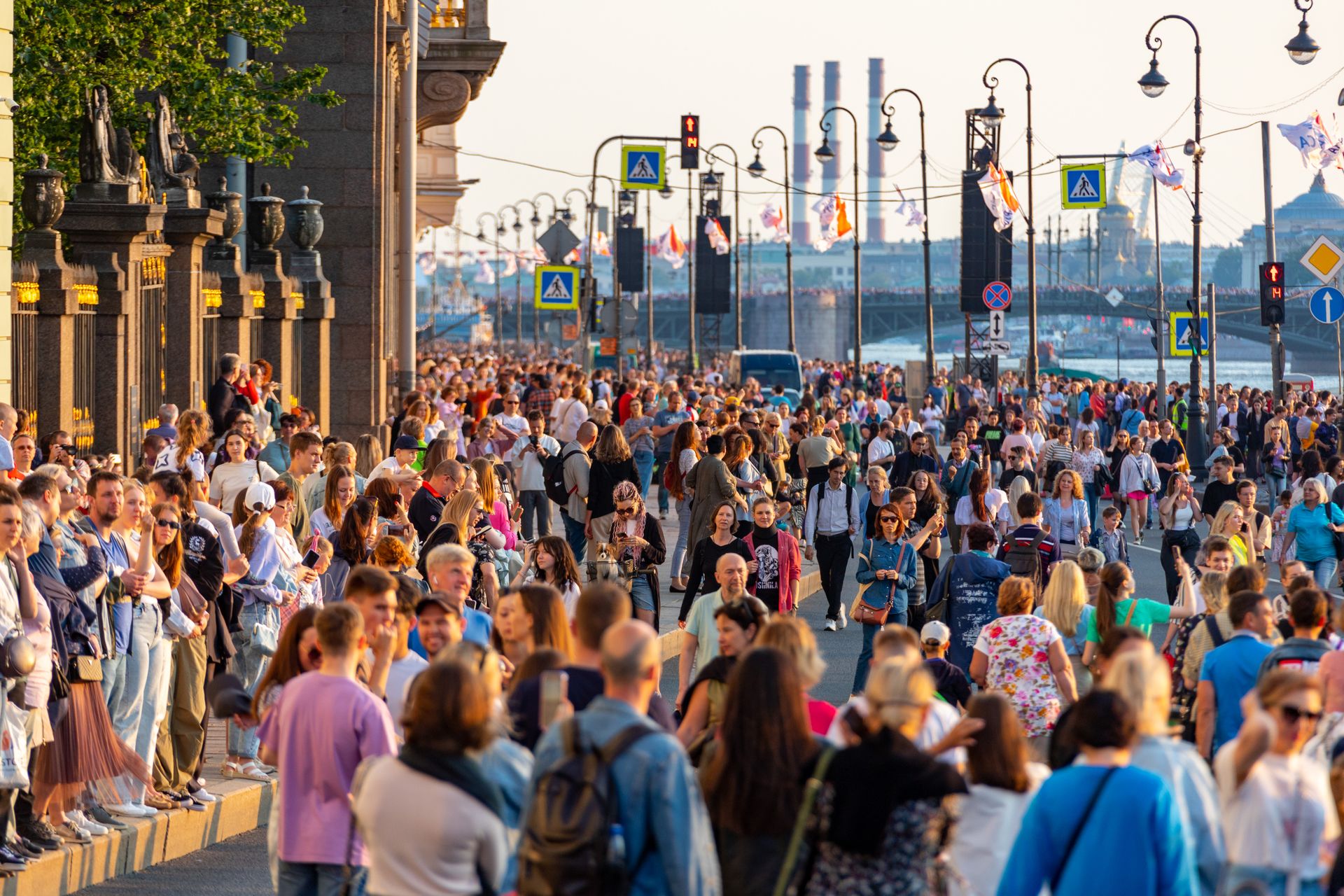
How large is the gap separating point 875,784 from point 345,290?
25157 millimetres

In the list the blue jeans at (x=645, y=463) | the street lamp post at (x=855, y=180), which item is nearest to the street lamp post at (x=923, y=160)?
the street lamp post at (x=855, y=180)

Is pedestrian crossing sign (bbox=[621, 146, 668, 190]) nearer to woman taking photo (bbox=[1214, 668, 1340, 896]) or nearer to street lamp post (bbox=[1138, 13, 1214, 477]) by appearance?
street lamp post (bbox=[1138, 13, 1214, 477])

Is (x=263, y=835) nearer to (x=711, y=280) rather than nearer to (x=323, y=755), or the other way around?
(x=323, y=755)

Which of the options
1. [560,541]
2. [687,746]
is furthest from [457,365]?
[687,746]

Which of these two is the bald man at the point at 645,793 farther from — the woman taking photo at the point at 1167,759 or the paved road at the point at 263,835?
the paved road at the point at 263,835

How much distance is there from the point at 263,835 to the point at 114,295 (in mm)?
8477

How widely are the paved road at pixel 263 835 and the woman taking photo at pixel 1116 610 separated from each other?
143 centimetres

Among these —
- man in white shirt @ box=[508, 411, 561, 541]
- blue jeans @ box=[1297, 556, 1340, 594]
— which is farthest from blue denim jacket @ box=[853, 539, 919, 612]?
man in white shirt @ box=[508, 411, 561, 541]

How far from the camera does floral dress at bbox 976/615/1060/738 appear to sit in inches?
352

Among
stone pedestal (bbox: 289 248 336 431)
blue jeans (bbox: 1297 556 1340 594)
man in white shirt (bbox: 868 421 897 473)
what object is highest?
stone pedestal (bbox: 289 248 336 431)

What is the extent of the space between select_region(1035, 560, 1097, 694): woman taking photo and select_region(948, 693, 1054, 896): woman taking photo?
13.8 feet

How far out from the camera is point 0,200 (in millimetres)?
14984

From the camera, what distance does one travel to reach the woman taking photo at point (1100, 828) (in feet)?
17.6

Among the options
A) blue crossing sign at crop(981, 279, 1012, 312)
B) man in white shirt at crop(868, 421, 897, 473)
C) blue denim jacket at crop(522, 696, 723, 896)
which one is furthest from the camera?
blue crossing sign at crop(981, 279, 1012, 312)
